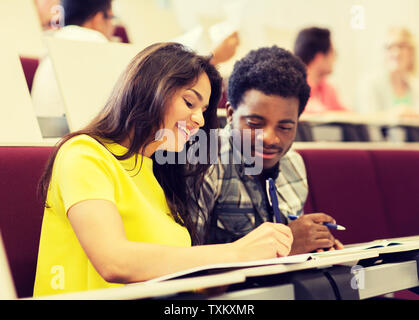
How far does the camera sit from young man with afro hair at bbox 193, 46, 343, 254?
1.10 meters

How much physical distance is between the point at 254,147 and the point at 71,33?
30.5 inches

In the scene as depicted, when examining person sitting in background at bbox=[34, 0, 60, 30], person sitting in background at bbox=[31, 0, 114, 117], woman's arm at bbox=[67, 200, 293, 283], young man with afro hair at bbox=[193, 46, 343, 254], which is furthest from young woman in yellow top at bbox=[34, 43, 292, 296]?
person sitting in background at bbox=[34, 0, 60, 30]

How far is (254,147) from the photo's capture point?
1132 mm

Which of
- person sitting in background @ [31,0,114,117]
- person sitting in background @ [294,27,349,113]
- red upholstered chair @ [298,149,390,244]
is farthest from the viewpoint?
person sitting in background @ [294,27,349,113]

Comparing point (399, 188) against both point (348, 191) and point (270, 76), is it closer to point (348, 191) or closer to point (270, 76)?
point (348, 191)

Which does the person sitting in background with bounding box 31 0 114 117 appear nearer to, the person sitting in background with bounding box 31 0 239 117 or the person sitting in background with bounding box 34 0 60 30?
the person sitting in background with bounding box 31 0 239 117

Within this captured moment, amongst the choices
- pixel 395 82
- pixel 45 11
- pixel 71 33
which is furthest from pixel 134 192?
pixel 395 82

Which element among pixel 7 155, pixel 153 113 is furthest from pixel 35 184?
pixel 153 113

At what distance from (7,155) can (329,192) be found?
3.09 ft

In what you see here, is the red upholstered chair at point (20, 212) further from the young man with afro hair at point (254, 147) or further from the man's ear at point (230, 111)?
the man's ear at point (230, 111)

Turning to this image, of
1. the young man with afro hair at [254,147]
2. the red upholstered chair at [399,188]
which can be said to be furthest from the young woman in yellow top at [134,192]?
the red upholstered chair at [399,188]

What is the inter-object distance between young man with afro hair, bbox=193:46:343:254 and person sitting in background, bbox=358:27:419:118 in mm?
2216

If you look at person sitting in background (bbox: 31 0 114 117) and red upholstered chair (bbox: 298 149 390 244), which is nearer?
person sitting in background (bbox: 31 0 114 117)

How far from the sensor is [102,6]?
1645 mm
